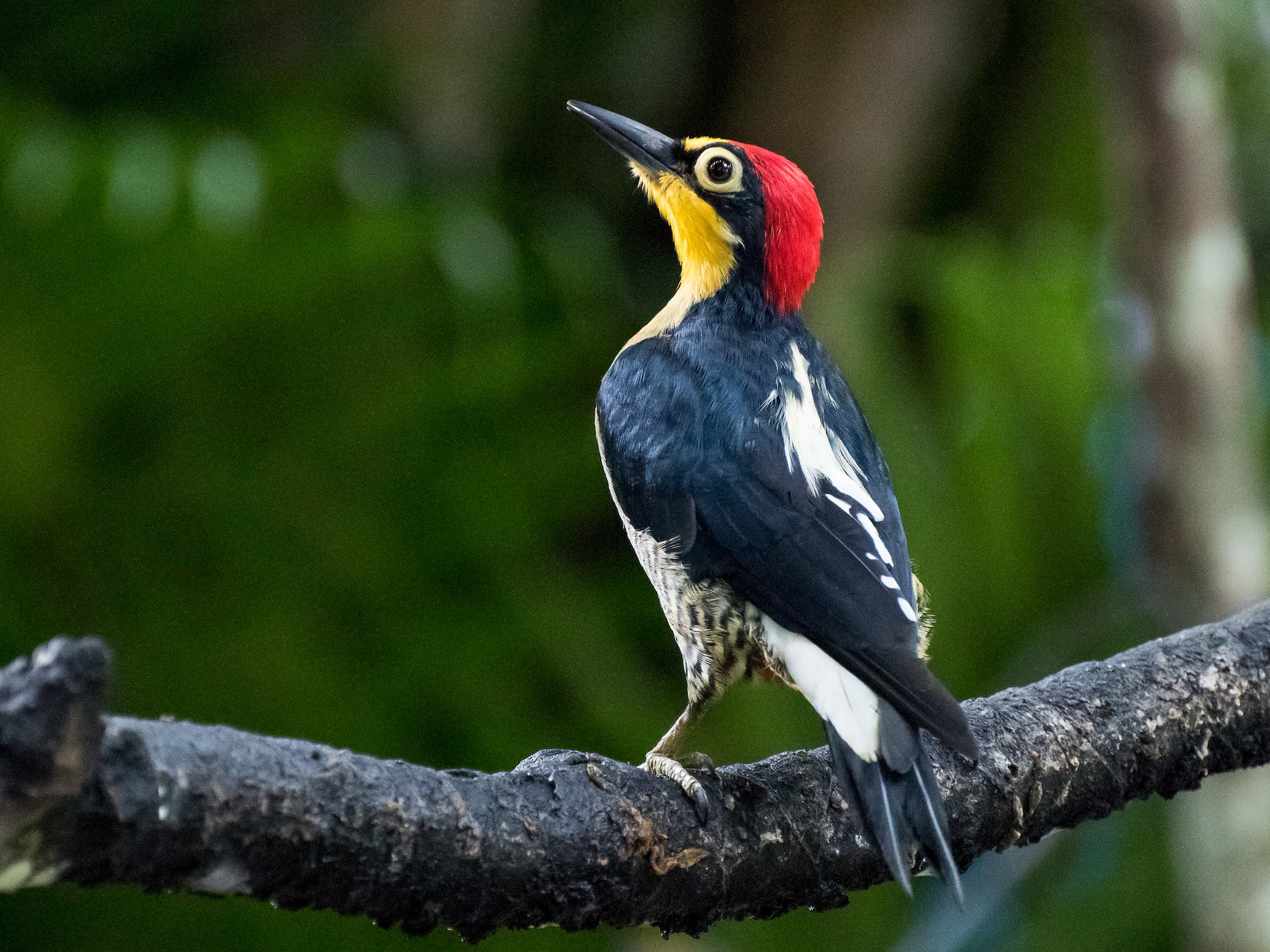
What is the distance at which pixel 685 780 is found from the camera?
2.16m

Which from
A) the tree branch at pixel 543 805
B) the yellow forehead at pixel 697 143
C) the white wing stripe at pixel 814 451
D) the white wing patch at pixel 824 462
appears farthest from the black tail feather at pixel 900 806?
the yellow forehead at pixel 697 143

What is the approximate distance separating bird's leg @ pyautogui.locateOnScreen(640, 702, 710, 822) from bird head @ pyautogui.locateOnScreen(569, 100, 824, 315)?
1.04m

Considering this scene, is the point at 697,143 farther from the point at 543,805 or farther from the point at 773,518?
the point at 543,805

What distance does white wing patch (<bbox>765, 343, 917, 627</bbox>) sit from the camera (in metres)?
2.57

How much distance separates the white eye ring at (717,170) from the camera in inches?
127

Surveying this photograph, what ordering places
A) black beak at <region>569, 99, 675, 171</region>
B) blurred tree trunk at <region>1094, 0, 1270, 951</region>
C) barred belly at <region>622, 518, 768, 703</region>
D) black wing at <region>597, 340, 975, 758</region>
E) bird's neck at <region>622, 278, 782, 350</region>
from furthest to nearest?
blurred tree trunk at <region>1094, 0, 1270, 951</region>
black beak at <region>569, 99, 675, 171</region>
bird's neck at <region>622, 278, 782, 350</region>
barred belly at <region>622, 518, 768, 703</region>
black wing at <region>597, 340, 975, 758</region>

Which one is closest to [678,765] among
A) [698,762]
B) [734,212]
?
[698,762]

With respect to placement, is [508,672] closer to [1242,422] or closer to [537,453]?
[537,453]

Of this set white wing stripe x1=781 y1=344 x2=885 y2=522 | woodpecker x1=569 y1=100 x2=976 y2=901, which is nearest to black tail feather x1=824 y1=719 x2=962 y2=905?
woodpecker x1=569 y1=100 x2=976 y2=901

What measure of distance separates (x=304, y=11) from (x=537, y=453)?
290 centimetres

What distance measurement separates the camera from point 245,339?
473cm

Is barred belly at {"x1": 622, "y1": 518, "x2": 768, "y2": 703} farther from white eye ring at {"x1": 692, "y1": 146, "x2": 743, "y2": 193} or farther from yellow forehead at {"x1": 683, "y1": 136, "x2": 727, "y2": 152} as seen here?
yellow forehead at {"x1": 683, "y1": 136, "x2": 727, "y2": 152}

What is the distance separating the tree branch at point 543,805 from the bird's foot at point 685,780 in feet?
0.11

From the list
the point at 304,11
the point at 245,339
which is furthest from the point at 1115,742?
the point at 304,11
